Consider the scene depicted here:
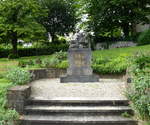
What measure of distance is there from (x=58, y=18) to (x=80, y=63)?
22167mm

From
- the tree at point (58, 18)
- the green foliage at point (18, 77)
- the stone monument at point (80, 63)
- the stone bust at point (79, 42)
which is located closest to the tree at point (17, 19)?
the tree at point (58, 18)

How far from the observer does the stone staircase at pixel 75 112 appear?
7.12 m

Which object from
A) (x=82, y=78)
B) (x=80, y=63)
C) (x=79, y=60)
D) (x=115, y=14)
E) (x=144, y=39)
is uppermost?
(x=115, y=14)

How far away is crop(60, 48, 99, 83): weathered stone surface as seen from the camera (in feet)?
39.3

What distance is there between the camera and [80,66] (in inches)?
478

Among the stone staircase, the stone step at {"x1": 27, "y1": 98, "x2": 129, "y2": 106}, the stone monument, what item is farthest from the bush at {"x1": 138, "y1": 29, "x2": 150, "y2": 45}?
the stone staircase

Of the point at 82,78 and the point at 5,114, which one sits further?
the point at 82,78

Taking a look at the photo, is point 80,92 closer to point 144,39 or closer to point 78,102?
point 78,102

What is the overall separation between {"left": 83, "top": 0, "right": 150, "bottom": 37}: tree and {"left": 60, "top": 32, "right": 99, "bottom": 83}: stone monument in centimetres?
1553

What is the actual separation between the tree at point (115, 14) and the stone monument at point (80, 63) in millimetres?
15527

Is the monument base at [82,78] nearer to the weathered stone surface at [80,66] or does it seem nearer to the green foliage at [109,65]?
the weathered stone surface at [80,66]

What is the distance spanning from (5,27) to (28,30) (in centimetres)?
197

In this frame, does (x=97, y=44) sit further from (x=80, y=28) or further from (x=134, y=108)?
(x=134, y=108)

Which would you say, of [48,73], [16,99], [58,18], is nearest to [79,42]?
[48,73]
